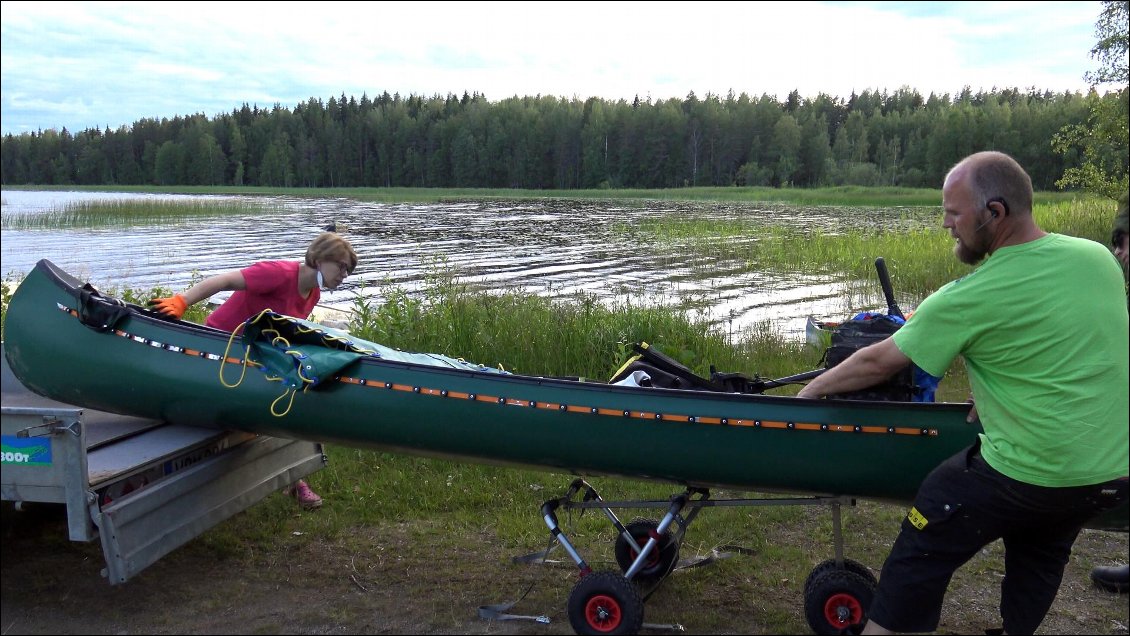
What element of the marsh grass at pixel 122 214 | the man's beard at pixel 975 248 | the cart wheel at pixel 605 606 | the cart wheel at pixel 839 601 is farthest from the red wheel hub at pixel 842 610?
the marsh grass at pixel 122 214

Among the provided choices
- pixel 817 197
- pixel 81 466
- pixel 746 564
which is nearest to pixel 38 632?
pixel 81 466

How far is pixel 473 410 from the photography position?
3.53 m

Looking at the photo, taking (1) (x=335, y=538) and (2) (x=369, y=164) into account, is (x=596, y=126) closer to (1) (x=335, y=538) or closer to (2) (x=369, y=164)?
(2) (x=369, y=164)

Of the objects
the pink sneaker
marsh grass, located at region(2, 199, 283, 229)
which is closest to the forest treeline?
marsh grass, located at region(2, 199, 283, 229)

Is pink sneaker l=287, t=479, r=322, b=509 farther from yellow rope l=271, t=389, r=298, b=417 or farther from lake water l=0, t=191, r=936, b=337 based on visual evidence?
lake water l=0, t=191, r=936, b=337

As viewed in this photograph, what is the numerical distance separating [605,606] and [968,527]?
135 cm

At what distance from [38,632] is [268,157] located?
7466 cm

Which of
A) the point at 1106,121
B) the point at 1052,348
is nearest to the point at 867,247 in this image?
the point at 1106,121

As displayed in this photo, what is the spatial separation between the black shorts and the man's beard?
573 mm

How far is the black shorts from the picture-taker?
2.45 metres

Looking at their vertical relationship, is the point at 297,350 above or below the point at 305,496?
above

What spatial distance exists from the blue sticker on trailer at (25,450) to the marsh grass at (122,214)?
22.8 metres

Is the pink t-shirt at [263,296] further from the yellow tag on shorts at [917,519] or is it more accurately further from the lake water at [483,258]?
the yellow tag on shorts at [917,519]

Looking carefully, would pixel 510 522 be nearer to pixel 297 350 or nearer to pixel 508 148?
pixel 297 350
